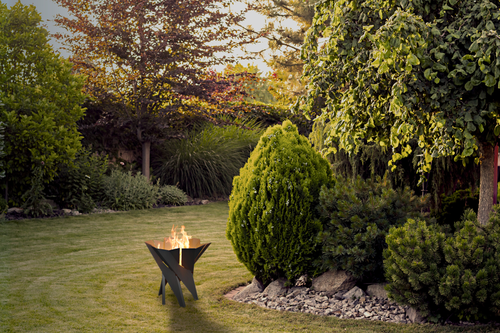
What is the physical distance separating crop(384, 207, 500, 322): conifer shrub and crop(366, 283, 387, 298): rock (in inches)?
13.4

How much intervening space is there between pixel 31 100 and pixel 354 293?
23.8 ft

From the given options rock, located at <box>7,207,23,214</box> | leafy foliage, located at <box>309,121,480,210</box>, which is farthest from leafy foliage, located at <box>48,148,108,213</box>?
leafy foliage, located at <box>309,121,480,210</box>

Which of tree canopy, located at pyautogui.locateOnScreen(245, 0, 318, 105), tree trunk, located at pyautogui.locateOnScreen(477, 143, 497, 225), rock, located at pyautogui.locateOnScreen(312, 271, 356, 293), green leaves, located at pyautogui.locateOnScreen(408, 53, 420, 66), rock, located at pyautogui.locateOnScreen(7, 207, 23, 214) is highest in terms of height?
tree canopy, located at pyautogui.locateOnScreen(245, 0, 318, 105)

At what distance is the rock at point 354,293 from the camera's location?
12.2 feet

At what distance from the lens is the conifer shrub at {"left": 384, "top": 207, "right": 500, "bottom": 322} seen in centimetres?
305

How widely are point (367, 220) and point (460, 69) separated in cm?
140

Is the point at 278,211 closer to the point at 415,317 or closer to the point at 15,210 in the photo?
the point at 415,317

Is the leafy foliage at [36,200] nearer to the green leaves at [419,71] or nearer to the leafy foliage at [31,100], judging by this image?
the leafy foliage at [31,100]

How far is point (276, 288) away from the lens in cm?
399

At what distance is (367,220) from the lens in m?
3.77

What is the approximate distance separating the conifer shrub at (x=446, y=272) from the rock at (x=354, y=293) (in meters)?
0.40

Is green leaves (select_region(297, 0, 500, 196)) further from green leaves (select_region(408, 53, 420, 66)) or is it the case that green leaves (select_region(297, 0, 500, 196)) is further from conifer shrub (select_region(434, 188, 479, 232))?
conifer shrub (select_region(434, 188, 479, 232))

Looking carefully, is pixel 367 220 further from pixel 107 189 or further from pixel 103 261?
pixel 107 189

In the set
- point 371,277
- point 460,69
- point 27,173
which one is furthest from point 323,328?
point 27,173
